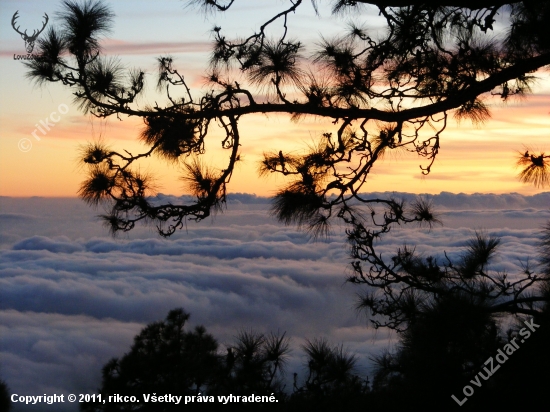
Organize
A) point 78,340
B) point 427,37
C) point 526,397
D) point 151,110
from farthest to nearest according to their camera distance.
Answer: point 78,340 → point 427,37 → point 151,110 → point 526,397

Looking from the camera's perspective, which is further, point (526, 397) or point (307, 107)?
point (307, 107)

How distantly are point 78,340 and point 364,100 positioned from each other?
55397 millimetres

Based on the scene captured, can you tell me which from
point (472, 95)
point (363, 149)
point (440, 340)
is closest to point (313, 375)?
point (440, 340)

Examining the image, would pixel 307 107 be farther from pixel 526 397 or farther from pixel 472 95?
pixel 526 397

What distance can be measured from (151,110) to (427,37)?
2145 mm

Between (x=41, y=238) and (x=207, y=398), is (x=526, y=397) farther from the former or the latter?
(x=41, y=238)

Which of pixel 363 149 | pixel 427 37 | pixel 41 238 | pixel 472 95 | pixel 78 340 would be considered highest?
pixel 41 238

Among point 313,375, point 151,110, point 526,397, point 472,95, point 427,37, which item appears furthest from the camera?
point 427,37

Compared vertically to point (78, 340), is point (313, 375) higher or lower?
higher

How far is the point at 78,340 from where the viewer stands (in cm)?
5406

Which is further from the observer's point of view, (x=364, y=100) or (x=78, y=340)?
(x=78, y=340)

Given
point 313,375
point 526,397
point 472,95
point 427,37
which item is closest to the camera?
point 526,397

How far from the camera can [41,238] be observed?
77.6 m

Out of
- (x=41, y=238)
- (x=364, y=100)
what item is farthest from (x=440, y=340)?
(x=41, y=238)
